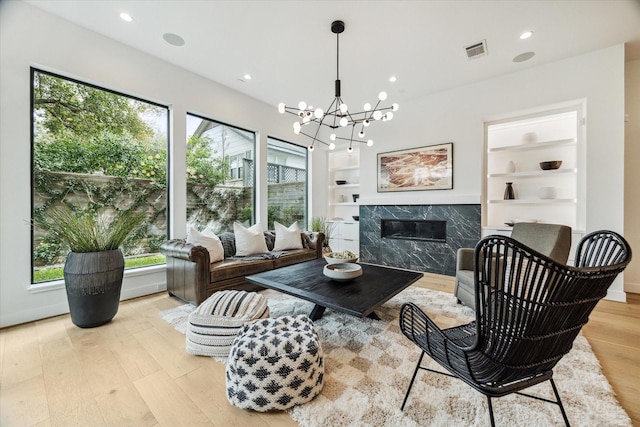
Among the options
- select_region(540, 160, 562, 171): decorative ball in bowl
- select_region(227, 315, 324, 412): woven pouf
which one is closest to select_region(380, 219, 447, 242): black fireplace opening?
select_region(540, 160, 562, 171): decorative ball in bowl

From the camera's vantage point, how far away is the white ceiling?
8.34 feet

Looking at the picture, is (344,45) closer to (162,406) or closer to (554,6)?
(554,6)

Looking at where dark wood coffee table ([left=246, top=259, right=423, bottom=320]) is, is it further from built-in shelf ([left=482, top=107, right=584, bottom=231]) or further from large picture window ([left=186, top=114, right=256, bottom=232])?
built-in shelf ([left=482, top=107, right=584, bottom=231])

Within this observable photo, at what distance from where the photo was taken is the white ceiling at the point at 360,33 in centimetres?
254

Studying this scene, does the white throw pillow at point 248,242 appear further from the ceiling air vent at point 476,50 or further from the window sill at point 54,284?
the ceiling air vent at point 476,50

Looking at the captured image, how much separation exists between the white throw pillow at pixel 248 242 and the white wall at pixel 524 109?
2.59 meters

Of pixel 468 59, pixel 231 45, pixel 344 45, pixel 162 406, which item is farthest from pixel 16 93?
pixel 468 59

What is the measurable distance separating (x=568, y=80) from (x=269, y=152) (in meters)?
4.83

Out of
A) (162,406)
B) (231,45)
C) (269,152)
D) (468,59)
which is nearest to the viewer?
(162,406)

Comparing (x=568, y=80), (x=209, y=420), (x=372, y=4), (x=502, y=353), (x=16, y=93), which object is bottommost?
(x=209, y=420)

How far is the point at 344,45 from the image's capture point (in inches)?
123

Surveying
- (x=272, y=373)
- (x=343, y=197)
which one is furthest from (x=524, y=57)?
(x=272, y=373)

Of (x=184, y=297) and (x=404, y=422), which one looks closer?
(x=404, y=422)

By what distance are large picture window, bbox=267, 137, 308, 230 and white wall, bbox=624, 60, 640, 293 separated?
17.3ft
